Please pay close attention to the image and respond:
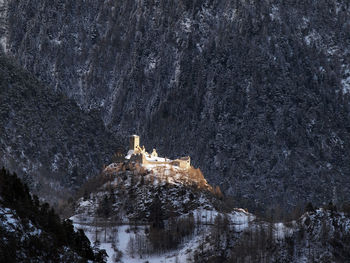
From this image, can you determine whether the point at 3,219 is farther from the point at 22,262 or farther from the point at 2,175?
the point at 2,175

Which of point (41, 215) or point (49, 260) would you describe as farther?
point (41, 215)

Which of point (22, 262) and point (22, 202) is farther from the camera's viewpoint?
point (22, 202)

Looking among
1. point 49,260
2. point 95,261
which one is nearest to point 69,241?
point 95,261

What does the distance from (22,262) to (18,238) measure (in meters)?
3.53

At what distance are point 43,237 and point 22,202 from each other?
28.4ft

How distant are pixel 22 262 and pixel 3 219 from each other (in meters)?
6.04

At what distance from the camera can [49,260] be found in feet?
437

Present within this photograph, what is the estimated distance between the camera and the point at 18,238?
131375 millimetres

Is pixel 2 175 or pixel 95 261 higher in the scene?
pixel 2 175

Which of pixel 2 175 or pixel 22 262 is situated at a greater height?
pixel 2 175

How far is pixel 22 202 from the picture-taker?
144 m

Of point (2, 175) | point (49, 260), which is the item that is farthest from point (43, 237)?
point (2, 175)

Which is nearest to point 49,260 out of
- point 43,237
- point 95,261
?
point 43,237

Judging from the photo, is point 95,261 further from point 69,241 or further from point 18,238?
point 18,238
